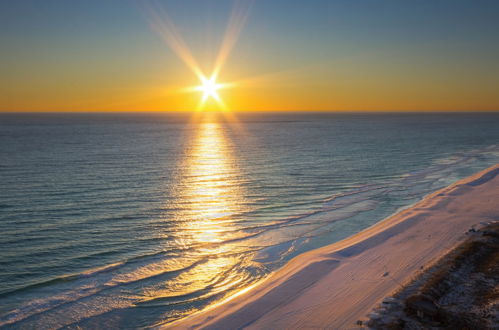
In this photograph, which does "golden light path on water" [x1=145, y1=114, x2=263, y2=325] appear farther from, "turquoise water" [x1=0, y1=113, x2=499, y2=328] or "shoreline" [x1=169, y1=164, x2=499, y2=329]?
"shoreline" [x1=169, y1=164, x2=499, y2=329]

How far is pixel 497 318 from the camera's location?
8.57m

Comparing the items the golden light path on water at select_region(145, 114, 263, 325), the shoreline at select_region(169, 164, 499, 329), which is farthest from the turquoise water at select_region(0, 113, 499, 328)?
the shoreline at select_region(169, 164, 499, 329)

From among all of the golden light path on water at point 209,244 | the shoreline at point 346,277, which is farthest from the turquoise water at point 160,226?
the shoreline at point 346,277

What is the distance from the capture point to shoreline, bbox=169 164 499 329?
984 cm

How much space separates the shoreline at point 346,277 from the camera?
32.3ft

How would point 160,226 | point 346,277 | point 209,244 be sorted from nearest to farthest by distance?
point 346,277
point 209,244
point 160,226

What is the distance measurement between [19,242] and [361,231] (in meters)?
15.9

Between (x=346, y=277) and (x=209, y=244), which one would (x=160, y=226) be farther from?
(x=346, y=277)

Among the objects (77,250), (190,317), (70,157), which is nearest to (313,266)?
(190,317)

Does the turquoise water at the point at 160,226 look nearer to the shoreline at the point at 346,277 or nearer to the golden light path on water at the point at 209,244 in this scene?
the golden light path on water at the point at 209,244

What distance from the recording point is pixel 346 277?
1217 centimetres

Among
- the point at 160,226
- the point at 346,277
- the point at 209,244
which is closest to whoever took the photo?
the point at 346,277

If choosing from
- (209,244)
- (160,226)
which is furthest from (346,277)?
(160,226)

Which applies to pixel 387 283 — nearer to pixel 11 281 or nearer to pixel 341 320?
pixel 341 320
